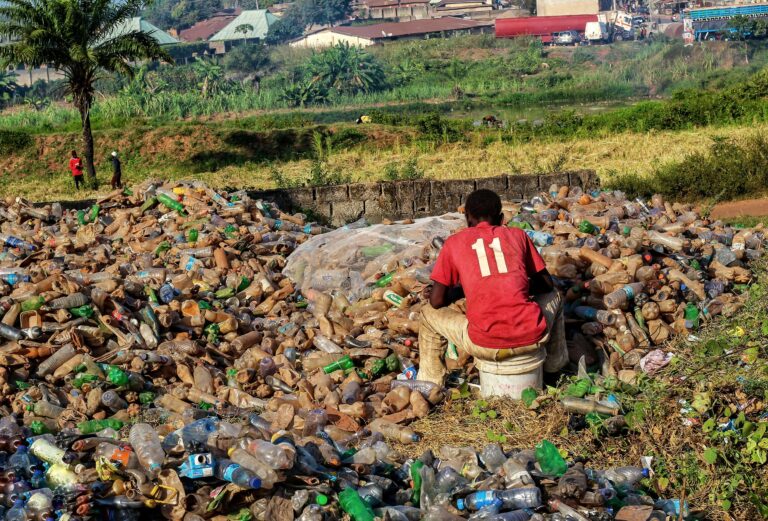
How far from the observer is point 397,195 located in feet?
45.0

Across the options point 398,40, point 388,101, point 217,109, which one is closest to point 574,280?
point 217,109

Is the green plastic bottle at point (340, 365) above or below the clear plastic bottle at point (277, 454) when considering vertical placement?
below

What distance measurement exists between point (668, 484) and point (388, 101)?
44.0 meters

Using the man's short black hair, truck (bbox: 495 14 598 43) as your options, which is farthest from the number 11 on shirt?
truck (bbox: 495 14 598 43)

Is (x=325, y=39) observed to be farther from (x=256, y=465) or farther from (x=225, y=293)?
(x=256, y=465)

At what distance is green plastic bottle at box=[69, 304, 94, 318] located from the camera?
782 centimetres

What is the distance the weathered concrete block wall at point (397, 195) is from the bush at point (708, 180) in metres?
1.69

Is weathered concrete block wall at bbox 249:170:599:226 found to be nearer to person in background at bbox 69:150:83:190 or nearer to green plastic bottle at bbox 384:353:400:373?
green plastic bottle at bbox 384:353:400:373

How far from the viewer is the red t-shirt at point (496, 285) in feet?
19.6

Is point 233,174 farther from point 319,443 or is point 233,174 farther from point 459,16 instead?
point 459,16

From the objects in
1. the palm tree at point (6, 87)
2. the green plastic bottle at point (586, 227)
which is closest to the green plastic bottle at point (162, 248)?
the green plastic bottle at point (586, 227)

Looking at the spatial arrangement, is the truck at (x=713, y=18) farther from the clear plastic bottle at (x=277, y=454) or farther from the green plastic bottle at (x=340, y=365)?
the clear plastic bottle at (x=277, y=454)

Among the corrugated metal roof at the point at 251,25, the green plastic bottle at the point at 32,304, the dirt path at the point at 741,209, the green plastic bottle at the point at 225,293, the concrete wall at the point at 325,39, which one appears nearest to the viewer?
the green plastic bottle at the point at 32,304

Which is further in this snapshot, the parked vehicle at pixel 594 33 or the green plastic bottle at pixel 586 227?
the parked vehicle at pixel 594 33
